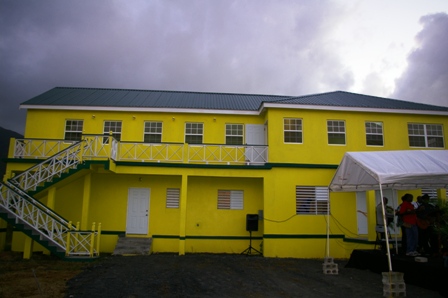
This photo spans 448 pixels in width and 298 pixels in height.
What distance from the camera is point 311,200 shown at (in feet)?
49.6

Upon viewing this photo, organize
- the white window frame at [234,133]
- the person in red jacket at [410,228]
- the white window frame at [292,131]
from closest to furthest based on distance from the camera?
the person in red jacket at [410,228] < the white window frame at [292,131] < the white window frame at [234,133]

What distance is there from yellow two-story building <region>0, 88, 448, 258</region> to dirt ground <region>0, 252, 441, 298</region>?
2.14m

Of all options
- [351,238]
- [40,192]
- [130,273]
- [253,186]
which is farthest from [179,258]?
[351,238]

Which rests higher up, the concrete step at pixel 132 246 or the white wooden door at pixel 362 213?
the white wooden door at pixel 362 213

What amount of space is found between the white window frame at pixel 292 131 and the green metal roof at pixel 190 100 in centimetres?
90

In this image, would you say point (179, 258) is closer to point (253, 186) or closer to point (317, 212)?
point (253, 186)

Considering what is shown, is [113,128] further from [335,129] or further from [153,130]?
[335,129]

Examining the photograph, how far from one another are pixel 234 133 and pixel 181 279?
28.0ft

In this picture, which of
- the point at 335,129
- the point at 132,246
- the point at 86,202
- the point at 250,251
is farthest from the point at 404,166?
the point at 86,202

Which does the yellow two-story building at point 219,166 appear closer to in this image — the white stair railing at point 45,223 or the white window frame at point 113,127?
the white window frame at point 113,127

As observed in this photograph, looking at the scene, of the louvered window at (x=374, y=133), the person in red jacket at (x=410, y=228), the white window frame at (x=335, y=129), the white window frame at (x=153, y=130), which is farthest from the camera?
the white window frame at (x=153, y=130)

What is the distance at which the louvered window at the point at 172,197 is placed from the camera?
15938mm

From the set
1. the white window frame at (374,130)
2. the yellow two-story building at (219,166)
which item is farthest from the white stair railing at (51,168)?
the white window frame at (374,130)

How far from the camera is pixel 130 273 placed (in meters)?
10.6
